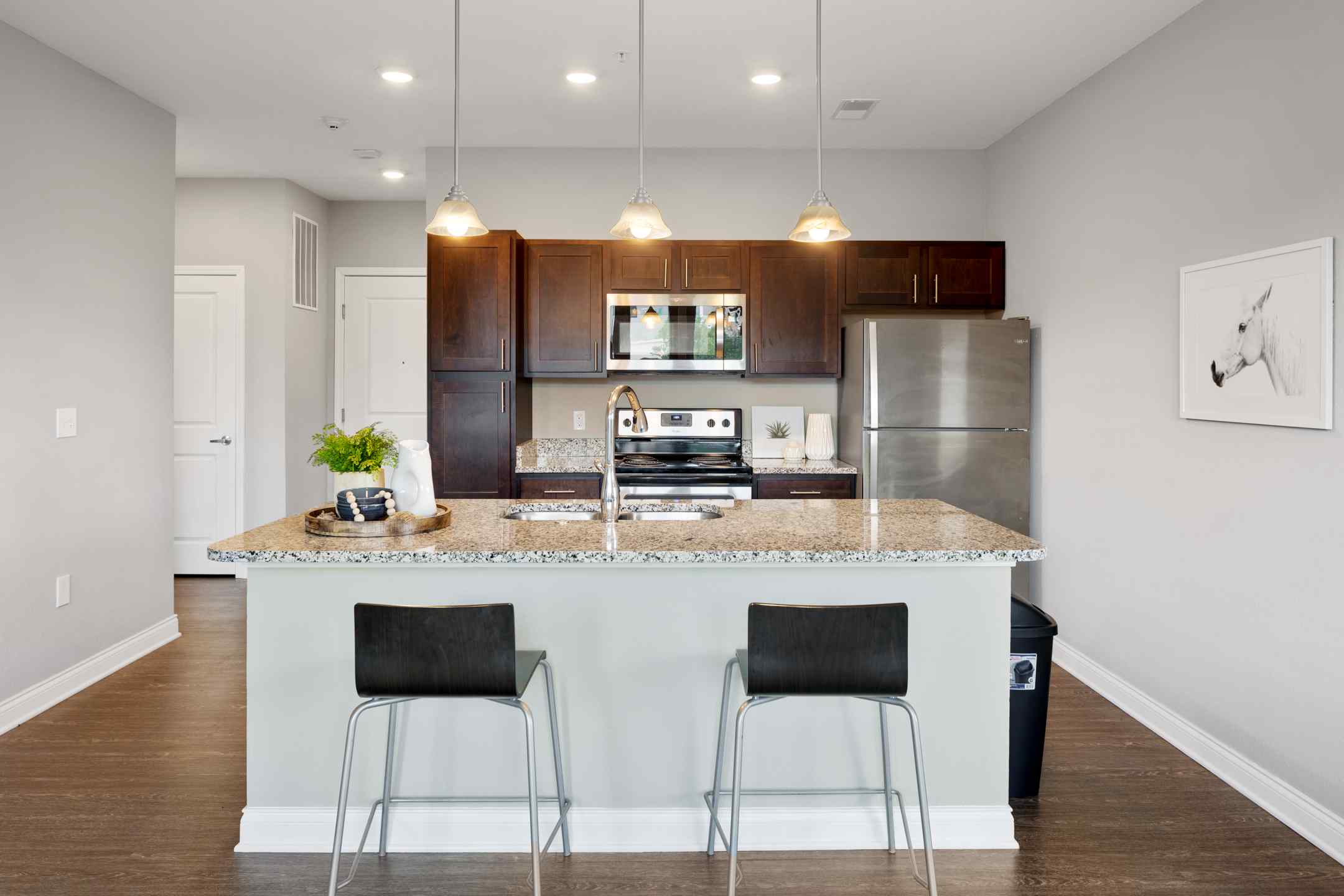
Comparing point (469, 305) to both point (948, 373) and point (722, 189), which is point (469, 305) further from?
point (948, 373)

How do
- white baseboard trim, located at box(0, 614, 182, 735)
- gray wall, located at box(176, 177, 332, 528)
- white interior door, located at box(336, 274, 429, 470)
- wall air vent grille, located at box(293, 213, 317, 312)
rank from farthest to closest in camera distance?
1. white interior door, located at box(336, 274, 429, 470)
2. wall air vent grille, located at box(293, 213, 317, 312)
3. gray wall, located at box(176, 177, 332, 528)
4. white baseboard trim, located at box(0, 614, 182, 735)

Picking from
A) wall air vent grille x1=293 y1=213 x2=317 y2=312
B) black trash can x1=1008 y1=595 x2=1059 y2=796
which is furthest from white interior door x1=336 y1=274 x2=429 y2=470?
black trash can x1=1008 y1=595 x2=1059 y2=796

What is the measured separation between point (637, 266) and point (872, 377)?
1.37 metres

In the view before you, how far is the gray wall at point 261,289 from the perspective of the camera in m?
5.84

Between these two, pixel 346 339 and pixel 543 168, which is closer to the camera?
pixel 543 168

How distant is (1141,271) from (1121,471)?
2.60 ft

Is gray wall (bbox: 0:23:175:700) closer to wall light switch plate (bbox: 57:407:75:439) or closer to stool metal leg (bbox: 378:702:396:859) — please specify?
wall light switch plate (bbox: 57:407:75:439)

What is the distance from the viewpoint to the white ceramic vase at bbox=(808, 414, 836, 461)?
5.09 metres

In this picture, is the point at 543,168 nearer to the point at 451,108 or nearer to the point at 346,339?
the point at 451,108

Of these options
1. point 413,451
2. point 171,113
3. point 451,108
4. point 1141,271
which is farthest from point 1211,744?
point 171,113

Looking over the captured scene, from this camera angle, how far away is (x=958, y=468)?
4484mm

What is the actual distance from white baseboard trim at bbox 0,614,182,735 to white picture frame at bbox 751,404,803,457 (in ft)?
10.5

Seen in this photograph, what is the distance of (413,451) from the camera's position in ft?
8.59

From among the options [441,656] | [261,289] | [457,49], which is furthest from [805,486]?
[261,289]
